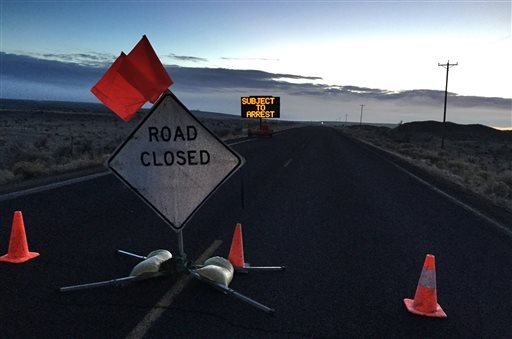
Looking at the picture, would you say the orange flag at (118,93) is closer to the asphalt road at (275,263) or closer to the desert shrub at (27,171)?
the asphalt road at (275,263)

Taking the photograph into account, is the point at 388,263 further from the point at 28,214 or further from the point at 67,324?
the point at 28,214

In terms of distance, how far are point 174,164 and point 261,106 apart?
40.1 m

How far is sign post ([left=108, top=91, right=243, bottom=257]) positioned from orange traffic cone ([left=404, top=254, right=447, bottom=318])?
7.43 ft

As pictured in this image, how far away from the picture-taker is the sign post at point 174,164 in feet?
16.1

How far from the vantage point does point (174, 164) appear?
197 inches

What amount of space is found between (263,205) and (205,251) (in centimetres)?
347

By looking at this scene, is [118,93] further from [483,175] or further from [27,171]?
[483,175]

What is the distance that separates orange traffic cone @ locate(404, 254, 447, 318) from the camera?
14.4 ft

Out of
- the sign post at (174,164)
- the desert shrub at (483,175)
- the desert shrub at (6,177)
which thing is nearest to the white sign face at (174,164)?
the sign post at (174,164)

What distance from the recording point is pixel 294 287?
4.90 metres

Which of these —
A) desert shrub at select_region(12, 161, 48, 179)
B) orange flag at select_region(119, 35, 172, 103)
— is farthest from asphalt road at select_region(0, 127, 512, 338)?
desert shrub at select_region(12, 161, 48, 179)

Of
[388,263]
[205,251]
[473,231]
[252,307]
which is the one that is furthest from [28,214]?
[473,231]

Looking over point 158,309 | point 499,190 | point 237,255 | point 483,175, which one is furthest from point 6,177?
point 483,175

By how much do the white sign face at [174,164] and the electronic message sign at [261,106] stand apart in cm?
3913
